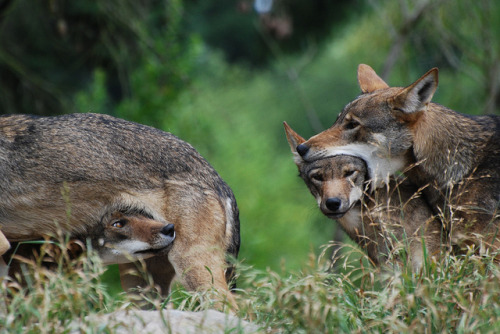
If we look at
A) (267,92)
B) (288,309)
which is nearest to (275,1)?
(267,92)

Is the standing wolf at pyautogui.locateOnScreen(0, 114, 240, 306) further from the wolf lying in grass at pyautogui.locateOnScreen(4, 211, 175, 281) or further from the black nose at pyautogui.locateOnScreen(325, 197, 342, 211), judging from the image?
the black nose at pyautogui.locateOnScreen(325, 197, 342, 211)

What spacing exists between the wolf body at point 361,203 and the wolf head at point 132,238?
126cm

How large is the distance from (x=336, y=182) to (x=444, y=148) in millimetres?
923

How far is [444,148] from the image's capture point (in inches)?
231

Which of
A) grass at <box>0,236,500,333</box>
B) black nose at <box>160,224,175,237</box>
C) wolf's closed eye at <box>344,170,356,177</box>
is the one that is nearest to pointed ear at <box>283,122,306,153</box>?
wolf's closed eye at <box>344,170,356,177</box>

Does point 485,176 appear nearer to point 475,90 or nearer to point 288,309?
point 288,309

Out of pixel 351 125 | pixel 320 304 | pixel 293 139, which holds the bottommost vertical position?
pixel 320 304

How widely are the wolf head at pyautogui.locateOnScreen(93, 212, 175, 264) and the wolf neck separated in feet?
6.78

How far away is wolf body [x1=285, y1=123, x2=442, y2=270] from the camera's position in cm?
561

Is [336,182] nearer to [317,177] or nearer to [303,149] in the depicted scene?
[317,177]

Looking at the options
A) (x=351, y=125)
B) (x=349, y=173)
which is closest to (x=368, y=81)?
(x=351, y=125)

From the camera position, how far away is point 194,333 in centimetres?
398

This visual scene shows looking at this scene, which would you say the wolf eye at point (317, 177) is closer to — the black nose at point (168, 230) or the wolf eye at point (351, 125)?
the wolf eye at point (351, 125)

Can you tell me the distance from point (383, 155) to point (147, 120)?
281 inches
